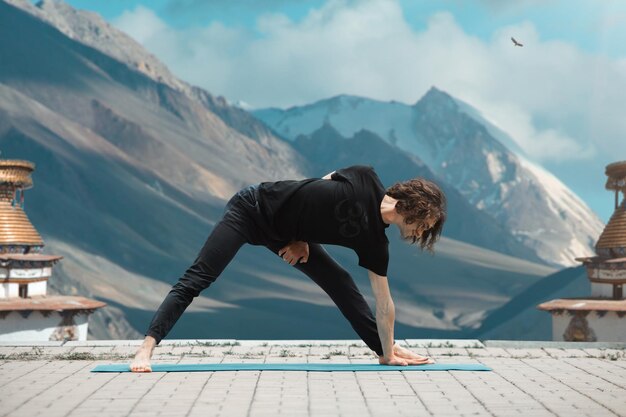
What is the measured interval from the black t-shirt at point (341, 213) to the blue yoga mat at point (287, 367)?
0.94 m

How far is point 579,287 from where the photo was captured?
8194cm

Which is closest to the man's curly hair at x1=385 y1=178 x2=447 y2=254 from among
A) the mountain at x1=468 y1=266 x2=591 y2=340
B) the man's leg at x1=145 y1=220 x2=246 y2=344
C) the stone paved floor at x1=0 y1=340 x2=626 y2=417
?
the stone paved floor at x1=0 y1=340 x2=626 y2=417

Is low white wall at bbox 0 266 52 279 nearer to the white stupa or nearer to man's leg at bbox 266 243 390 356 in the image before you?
the white stupa

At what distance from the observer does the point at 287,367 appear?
8695 millimetres

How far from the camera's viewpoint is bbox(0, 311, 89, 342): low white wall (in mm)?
30312

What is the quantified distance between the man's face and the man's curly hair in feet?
0.08

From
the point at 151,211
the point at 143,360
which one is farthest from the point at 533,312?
the point at 143,360

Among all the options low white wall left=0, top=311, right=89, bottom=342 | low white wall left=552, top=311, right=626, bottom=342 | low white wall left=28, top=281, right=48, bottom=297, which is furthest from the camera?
low white wall left=28, top=281, right=48, bottom=297

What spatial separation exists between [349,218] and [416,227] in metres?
0.49

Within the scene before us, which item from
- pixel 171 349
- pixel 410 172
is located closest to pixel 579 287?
pixel 171 349

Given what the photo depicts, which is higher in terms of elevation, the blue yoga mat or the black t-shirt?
the black t-shirt

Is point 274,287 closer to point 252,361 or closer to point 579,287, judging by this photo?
point 579,287

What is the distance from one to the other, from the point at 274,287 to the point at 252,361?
11478cm

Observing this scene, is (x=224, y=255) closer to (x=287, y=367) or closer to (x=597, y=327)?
(x=287, y=367)
